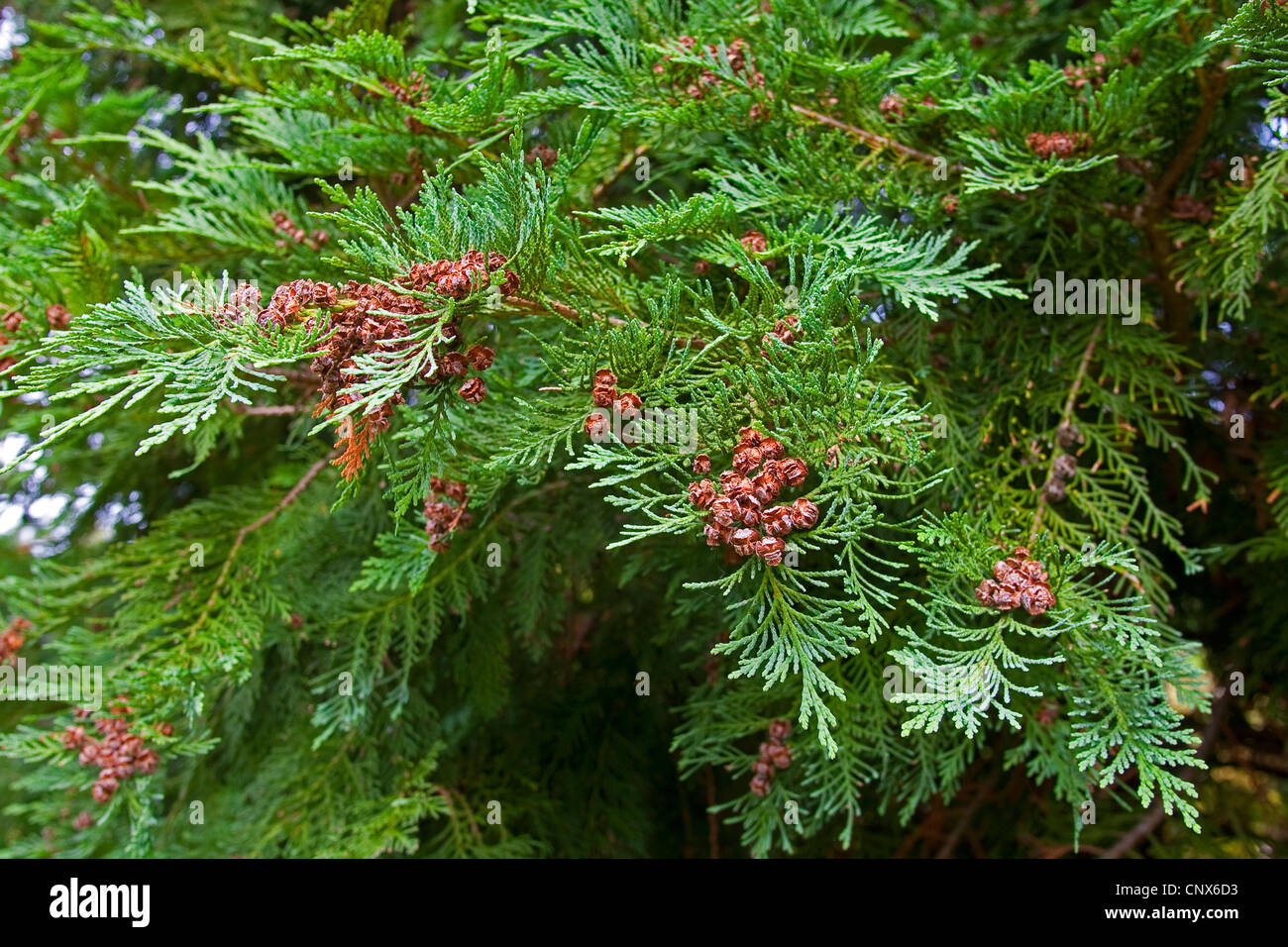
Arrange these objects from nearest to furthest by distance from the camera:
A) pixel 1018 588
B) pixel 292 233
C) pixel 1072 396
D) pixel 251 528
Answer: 1. pixel 1018 588
2. pixel 1072 396
3. pixel 292 233
4. pixel 251 528

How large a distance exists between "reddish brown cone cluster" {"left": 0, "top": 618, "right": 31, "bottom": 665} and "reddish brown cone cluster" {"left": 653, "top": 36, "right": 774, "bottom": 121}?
5.54 ft

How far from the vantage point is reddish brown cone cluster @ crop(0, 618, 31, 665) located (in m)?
1.78

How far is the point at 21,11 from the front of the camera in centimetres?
289

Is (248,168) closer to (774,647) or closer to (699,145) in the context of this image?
(699,145)

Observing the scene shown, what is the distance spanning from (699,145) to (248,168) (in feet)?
2.88

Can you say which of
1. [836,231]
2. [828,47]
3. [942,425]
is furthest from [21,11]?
[942,425]

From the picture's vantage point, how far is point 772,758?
1.47 m

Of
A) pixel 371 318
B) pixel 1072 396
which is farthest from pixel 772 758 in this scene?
pixel 371 318

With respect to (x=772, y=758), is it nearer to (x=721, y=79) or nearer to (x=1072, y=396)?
(x=1072, y=396)

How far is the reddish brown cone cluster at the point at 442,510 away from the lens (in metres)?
1.34

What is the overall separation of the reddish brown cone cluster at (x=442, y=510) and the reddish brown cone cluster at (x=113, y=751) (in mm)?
644

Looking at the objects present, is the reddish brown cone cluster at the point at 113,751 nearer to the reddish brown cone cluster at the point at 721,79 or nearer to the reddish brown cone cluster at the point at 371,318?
the reddish brown cone cluster at the point at 371,318

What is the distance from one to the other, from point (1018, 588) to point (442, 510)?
2.72 feet

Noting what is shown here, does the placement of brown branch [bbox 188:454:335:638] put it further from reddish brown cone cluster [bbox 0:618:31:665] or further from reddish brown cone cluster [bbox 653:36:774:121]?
reddish brown cone cluster [bbox 653:36:774:121]
